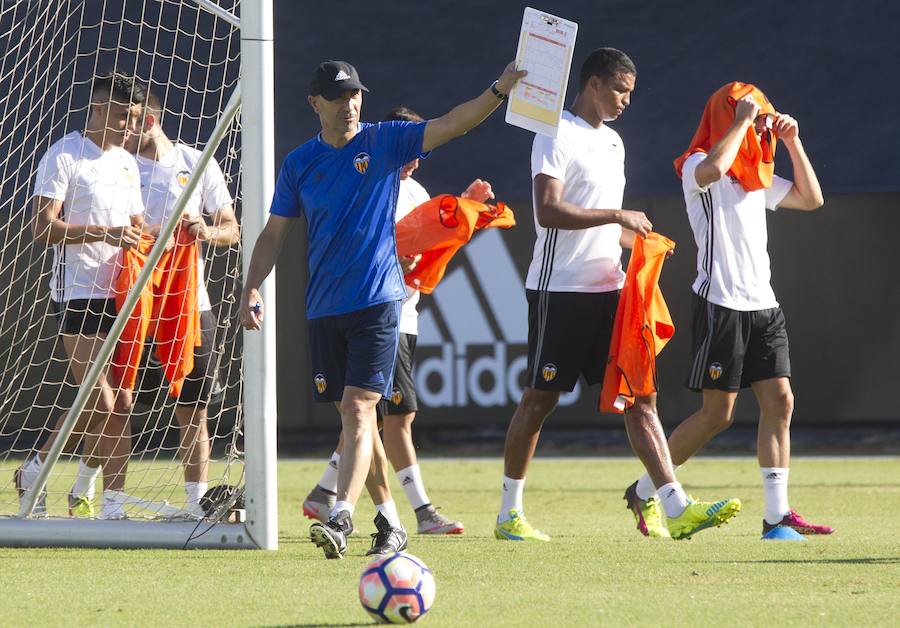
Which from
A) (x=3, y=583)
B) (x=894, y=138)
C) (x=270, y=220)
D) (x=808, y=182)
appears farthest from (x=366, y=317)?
(x=894, y=138)

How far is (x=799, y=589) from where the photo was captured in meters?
5.40

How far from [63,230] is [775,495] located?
3801 millimetres

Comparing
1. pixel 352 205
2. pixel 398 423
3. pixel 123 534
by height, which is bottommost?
pixel 123 534

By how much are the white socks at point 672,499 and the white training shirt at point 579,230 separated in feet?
3.31

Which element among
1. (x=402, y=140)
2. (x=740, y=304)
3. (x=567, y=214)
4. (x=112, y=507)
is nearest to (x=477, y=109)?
(x=402, y=140)

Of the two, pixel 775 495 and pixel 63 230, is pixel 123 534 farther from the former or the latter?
pixel 775 495

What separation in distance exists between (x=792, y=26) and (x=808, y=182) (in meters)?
8.21

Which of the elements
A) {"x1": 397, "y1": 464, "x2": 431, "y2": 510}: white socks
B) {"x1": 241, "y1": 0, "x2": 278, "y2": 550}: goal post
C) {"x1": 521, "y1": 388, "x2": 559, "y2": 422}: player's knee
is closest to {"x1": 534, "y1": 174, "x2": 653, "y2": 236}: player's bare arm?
{"x1": 521, "y1": 388, "x2": 559, "y2": 422}: player's knee

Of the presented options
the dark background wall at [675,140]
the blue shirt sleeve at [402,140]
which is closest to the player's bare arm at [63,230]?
the blue shirt sleeve at [402,140]

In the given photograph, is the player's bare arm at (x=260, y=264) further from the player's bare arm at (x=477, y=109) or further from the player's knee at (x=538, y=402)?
the player's knee at (x=538, y=402)

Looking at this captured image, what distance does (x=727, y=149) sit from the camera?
23.5 feet

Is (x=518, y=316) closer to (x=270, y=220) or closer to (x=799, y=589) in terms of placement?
(x=270, y=220)

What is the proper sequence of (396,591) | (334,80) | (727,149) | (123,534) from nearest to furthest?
(396,591) < (334,80) < (123,534) < (727,149)

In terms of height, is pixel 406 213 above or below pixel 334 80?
Result: below
